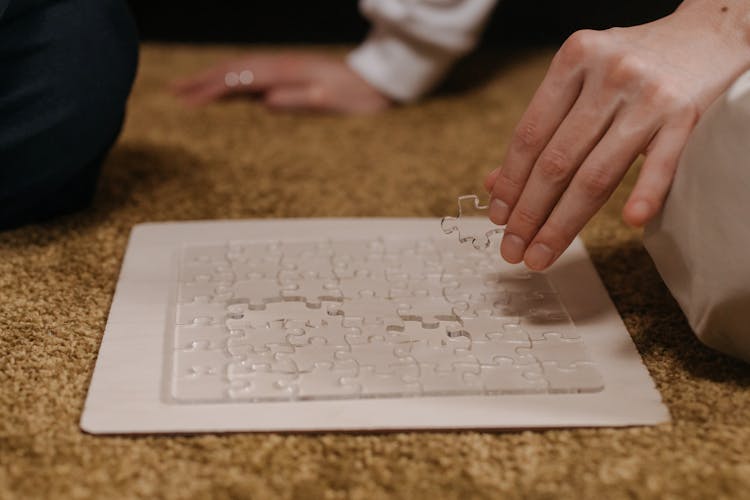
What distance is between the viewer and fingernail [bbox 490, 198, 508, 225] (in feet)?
2.72

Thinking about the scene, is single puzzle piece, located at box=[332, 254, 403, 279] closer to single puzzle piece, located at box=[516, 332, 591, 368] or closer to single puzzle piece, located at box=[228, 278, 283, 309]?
single puzzle piece, located at box=[228, 278, 283, 309]

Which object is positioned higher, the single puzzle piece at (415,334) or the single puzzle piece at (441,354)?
the single puzzle piece at (441,354)

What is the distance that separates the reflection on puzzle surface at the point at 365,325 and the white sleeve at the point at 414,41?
24.3 inches

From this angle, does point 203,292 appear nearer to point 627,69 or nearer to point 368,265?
point 368,265

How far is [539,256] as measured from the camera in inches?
31.9

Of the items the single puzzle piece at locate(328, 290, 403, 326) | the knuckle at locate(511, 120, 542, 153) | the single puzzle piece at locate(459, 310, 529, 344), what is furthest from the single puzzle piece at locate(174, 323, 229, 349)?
the knuckle at locate(511, 120, 542, 153)

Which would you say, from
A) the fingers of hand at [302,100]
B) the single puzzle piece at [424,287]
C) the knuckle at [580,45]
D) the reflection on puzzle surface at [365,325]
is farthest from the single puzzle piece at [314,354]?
the fingers of hand at [302,100]

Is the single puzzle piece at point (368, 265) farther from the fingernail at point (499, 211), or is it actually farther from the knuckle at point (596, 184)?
the knuckle at point (596, 184)

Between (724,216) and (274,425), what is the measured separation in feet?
1.34

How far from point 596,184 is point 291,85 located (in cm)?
88

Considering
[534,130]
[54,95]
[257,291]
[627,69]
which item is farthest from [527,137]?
[54,95]

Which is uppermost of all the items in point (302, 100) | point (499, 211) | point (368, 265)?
point (499, 211)

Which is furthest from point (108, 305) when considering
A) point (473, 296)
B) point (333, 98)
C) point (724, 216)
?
point (333, 98)

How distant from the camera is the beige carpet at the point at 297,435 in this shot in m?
0.65
